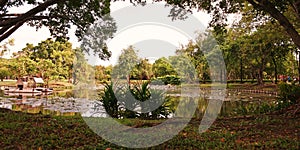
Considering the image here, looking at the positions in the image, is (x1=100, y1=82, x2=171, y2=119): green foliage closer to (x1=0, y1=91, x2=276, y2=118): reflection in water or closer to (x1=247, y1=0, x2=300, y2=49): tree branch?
(x1=0, y1=91, x2=276, y2=118): reflection in water

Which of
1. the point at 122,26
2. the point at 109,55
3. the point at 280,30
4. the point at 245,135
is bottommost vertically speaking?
the point at 245,135

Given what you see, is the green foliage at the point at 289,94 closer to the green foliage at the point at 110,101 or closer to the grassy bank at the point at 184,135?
the grassy bank at the point at 184,135

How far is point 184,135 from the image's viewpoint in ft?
18.7

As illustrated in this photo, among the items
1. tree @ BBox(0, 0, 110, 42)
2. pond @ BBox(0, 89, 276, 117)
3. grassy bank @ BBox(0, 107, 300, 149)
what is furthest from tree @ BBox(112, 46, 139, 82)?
grassy bank @ BBox(0, 107, 300, 149)

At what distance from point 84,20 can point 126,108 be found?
327cm

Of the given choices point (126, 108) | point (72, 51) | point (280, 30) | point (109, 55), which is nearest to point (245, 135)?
point (126, 108)

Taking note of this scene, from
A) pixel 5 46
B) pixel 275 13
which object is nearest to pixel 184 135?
pixel 275 13

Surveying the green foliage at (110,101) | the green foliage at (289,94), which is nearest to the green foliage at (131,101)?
the green foliage at (110,101)

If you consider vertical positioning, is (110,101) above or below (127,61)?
below

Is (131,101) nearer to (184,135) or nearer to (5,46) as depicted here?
(184,135)

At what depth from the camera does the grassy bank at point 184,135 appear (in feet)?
15.9

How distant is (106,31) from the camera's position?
36.0 ft

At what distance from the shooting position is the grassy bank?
4848mm

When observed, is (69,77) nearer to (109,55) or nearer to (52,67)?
(52,67)
